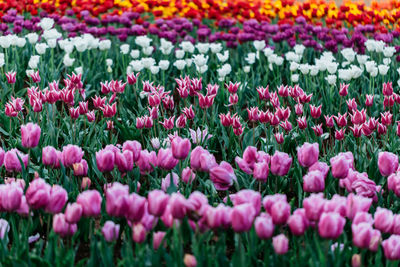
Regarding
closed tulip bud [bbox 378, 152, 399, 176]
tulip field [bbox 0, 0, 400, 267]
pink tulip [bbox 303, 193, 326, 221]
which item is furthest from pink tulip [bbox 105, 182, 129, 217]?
closed tulip bud [bbox 378, 152, 399, 176]

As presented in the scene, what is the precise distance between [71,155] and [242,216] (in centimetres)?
105

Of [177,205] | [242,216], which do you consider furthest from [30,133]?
[242,216]

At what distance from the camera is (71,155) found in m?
2.78

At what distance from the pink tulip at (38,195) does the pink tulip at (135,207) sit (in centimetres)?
33

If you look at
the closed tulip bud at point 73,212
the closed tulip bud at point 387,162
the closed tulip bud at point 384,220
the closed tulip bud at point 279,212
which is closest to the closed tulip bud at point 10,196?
the closed tulip bud at point 73,212

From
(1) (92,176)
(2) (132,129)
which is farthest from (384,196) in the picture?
(2) (132,129)

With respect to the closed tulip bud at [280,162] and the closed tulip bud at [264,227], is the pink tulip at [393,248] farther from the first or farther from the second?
the closed tulip bud at [280,162]

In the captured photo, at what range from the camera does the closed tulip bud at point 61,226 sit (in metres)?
2.23

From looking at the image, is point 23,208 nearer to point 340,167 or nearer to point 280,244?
point 280,244

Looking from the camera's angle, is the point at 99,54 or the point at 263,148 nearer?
the point at 263,148

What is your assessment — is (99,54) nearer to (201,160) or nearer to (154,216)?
(201,160)

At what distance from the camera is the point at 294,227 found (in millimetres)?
2166

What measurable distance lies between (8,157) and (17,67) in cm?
341

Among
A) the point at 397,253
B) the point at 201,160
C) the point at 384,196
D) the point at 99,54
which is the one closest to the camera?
the point at 397,253
